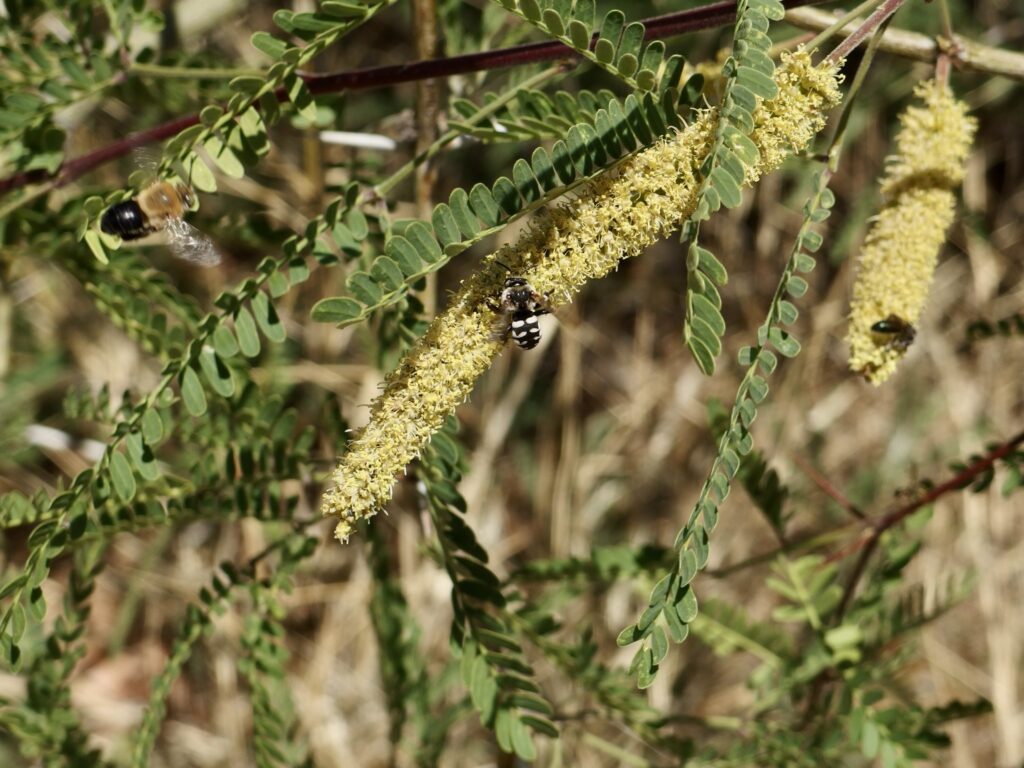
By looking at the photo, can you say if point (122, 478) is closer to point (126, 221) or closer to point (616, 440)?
point (126, 221)

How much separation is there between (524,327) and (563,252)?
0.14m

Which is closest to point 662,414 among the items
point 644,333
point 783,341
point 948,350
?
point 644,333

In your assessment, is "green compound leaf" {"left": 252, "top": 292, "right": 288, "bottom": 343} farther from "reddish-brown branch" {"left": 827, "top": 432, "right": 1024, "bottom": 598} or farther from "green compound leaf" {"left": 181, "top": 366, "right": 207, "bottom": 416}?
"reddish-brown branch" {"left": 827, "top": 432, "right": 1024, "bottom": 598}

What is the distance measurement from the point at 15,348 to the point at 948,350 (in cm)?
341

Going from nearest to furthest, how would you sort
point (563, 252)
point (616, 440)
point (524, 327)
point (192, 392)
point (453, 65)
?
point (563, 252) < point (524, 327) < point (192, 392) < point (453, 65) < point (616, 440)

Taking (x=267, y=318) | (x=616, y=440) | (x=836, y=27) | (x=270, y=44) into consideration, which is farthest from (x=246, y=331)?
(x=616, y=440)

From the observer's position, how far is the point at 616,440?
3.77 meters

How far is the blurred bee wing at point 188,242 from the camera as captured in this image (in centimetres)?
162

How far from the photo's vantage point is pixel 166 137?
67.3 inches

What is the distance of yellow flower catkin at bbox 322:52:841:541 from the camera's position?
3.79ft

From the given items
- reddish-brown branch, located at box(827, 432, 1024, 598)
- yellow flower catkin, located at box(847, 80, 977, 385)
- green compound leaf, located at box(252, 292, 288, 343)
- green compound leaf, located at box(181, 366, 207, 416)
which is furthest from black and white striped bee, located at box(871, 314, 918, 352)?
green compound leaf, located at box(181, 366, 207, 416)

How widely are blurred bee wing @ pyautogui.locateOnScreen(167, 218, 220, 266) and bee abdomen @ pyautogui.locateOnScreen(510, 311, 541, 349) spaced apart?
2.08 ft

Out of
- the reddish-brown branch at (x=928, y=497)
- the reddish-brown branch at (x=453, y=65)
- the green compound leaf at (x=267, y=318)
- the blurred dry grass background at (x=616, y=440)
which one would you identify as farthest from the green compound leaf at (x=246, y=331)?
the blurred dry grass background at (x=616, y=440)

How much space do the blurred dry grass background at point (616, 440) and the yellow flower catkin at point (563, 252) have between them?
195cm
